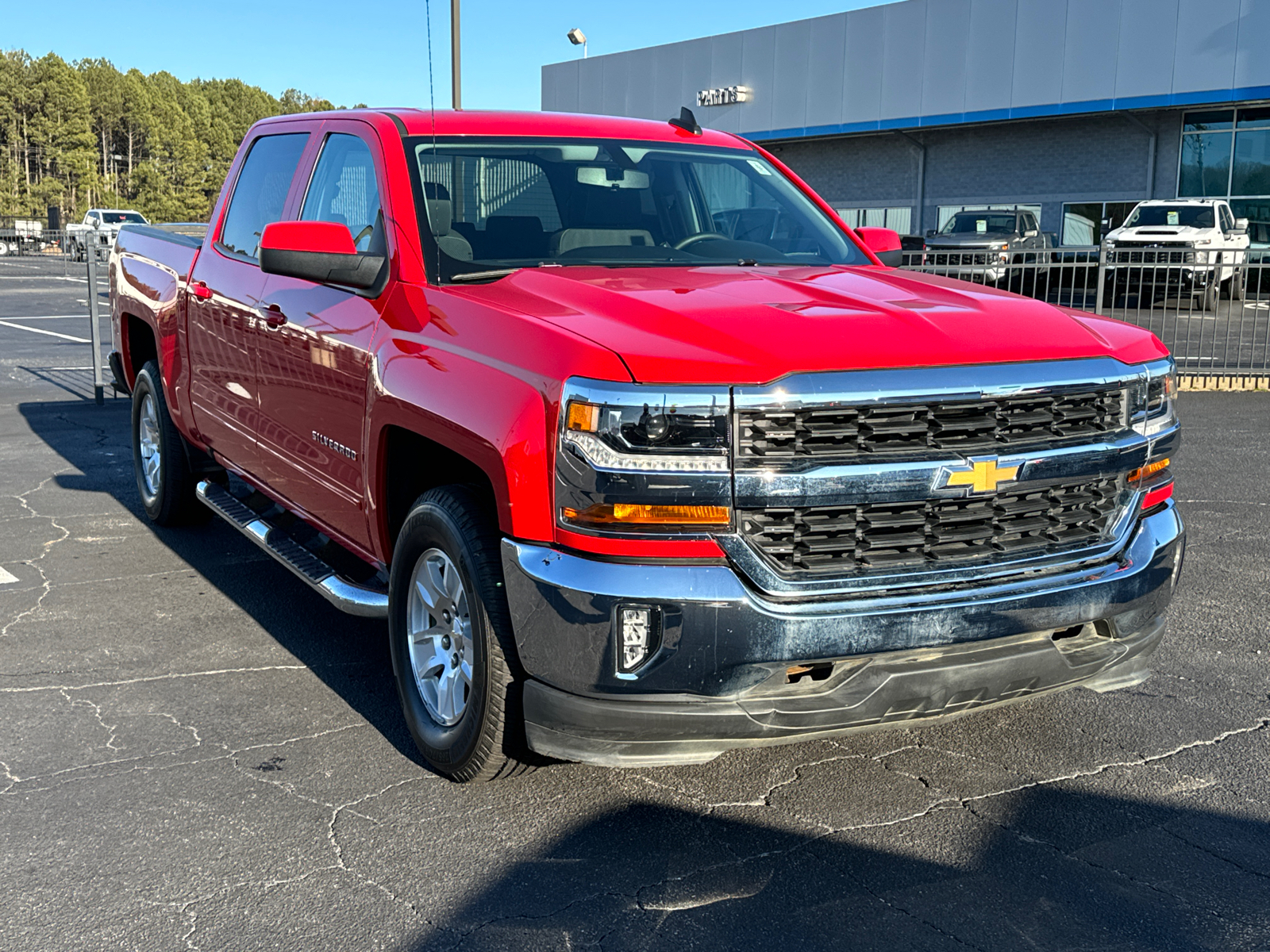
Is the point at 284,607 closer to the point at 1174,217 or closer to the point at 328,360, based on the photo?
the point at 328,360

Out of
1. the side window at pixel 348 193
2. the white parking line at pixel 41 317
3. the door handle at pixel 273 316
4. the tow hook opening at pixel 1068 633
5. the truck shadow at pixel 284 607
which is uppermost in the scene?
the side window at pixel 348 193

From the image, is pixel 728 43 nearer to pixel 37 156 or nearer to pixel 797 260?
pixel 797 260

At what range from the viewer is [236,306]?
206 inches

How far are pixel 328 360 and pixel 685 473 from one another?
180cm

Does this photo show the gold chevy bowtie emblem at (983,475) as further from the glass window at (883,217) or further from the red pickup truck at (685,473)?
the glass window at (883,217)

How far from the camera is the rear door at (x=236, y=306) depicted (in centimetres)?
518

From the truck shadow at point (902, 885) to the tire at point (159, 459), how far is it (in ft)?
13.1

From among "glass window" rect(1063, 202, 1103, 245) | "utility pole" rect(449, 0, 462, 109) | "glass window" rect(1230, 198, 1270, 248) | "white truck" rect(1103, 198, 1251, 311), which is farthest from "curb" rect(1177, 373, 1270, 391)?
"glass window" rect(1063, 202, 1103, 245)

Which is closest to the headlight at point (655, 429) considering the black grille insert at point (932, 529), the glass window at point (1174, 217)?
the black grille insert at point (932, 529)

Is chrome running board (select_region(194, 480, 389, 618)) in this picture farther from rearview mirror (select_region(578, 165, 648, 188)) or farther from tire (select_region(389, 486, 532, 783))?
rearview mirror (select_region(578, 165, 648, 188))

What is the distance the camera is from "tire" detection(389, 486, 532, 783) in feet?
11.0

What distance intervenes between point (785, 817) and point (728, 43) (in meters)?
38.2

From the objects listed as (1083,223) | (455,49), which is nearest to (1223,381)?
(455,49)

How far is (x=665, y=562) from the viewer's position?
9.95ft
